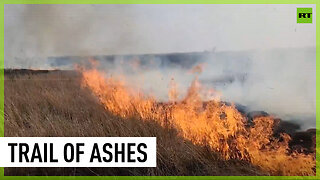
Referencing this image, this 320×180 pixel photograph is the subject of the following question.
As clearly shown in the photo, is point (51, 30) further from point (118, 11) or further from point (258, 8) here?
point (258, 8)

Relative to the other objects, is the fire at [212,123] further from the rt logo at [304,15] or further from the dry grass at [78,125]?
the rt logo at [304,15]

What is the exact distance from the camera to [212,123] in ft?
15.5

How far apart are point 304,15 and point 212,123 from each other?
1.12 metres

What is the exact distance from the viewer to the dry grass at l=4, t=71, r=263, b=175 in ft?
15.4

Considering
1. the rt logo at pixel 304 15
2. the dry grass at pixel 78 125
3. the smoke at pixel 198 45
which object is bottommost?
the dry grass at pixel 78 125

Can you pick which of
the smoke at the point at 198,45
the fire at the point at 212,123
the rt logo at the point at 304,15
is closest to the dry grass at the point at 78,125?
the fire at the point at 212,123

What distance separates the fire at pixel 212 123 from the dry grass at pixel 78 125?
0.06 metres

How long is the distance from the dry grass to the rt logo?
1226mm

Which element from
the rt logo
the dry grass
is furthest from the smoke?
the dry grass

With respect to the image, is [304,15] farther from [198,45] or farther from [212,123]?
[212,123]

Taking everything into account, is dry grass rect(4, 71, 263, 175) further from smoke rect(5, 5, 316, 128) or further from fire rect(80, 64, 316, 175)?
smoke rect(5, 5, 316, 128)

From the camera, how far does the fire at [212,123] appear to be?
15.4 ft

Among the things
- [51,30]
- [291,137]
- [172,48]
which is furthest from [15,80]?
[291,137]

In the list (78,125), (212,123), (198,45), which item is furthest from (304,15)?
(78,125)
